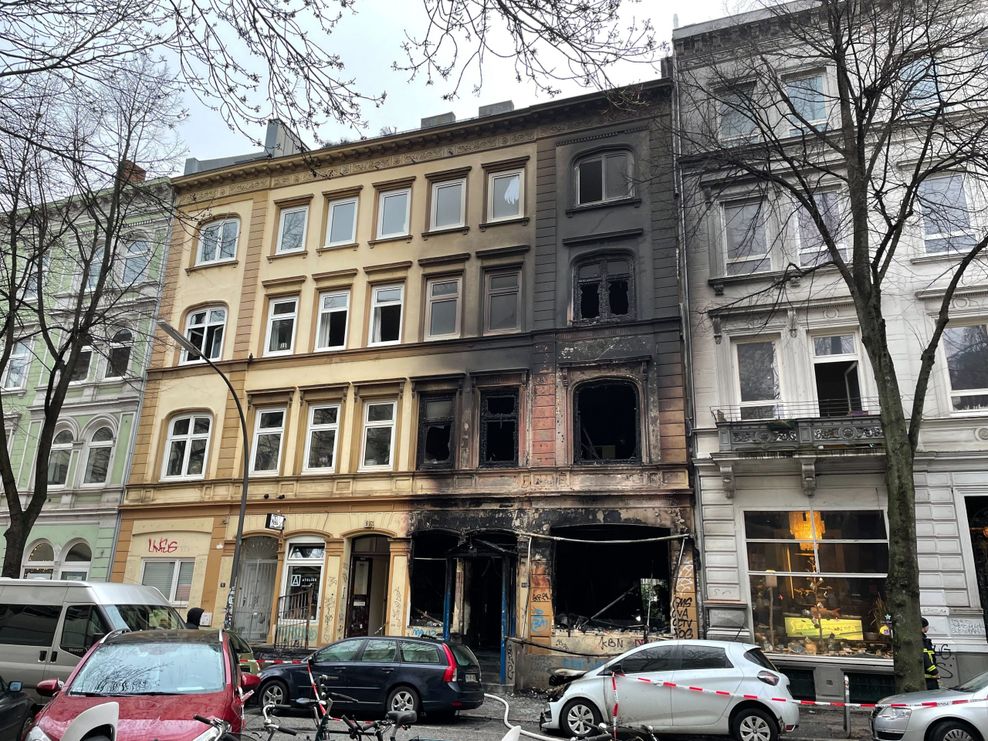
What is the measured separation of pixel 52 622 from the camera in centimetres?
1227

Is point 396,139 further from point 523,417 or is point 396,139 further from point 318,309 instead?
point 523,417

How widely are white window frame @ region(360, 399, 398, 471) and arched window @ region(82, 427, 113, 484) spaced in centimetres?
1006

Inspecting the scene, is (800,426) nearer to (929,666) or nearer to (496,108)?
(929,666)

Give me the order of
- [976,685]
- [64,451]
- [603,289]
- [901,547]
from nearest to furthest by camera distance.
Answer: [976,685] < [901,547] < [603,289] < [64,451]

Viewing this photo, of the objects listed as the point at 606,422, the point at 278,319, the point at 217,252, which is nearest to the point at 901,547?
the point at 606,422

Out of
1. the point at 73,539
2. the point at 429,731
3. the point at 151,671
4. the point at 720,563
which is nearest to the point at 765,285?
the point at 720,563

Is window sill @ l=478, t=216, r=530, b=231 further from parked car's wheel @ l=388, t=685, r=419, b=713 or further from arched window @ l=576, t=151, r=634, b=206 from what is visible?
parked car's wheel @ l=388, t=685, r=419, b=713

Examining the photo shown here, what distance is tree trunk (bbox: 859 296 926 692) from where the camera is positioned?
37.4 ft

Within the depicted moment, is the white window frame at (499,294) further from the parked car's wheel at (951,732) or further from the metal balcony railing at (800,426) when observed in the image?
the parked car's wheel at (951,732)

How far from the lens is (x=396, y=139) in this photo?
24250 millimetres

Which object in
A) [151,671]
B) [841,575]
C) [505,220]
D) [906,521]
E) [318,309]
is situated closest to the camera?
[151,671]

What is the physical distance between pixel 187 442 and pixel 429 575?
1003 cm

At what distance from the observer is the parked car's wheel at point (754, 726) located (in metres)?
11.0

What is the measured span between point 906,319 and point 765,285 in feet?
10.7
